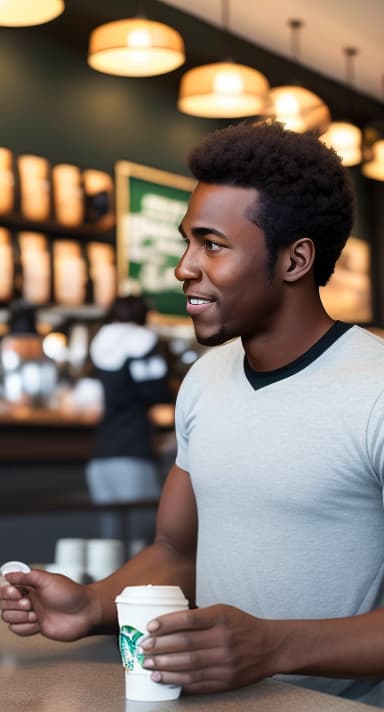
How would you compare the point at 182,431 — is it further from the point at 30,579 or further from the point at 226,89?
the point at 226,89

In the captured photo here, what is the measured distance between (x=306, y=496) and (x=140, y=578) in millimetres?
302

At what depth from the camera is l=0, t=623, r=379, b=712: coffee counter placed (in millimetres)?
1135

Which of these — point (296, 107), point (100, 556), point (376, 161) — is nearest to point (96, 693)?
point (100, 556)

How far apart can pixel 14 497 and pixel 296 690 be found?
4.46 m

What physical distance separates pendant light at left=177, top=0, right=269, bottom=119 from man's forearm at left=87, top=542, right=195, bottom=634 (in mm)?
3927

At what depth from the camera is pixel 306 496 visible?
145 centimetres

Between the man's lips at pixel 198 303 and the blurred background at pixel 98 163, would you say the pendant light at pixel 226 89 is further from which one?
the man's lips at pixel 198 303

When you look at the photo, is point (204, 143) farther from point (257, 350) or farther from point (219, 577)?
point (219, 577)

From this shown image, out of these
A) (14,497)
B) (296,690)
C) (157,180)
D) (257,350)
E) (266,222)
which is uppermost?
(157,180)

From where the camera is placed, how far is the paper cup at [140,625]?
1144mm

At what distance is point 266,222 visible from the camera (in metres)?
1.52

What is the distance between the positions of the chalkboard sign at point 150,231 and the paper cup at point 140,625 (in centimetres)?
555

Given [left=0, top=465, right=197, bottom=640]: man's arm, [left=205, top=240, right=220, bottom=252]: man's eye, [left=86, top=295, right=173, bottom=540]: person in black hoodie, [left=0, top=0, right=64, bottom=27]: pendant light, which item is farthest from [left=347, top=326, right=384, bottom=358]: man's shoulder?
[left=86, top=295, right=173, bottom=540]: person in black hoodie

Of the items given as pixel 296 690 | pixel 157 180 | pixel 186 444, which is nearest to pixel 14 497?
pixel 157 180
